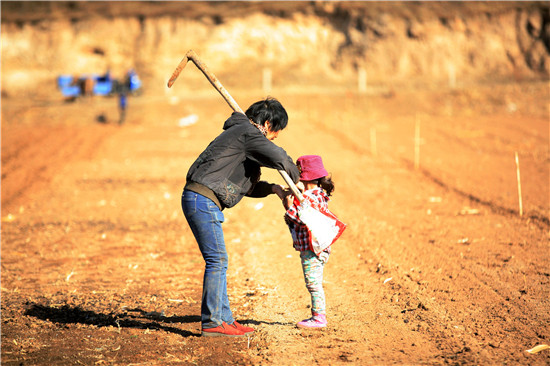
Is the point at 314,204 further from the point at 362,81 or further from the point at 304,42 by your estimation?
the point at 304,42

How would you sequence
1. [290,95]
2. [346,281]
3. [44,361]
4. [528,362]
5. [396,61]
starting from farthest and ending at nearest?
[396,61] < [290,95] < [346,281] < [44,361] < [528,362]

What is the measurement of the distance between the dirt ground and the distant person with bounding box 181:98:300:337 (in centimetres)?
63

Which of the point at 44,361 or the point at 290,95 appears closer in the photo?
the point at 44,361

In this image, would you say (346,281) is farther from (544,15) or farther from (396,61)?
(544,15)

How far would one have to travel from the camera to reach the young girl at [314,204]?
5.19m

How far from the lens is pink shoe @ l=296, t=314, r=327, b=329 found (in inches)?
219

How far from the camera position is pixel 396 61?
148ft

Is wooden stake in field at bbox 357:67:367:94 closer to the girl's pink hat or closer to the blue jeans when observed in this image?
the girl's pink hat

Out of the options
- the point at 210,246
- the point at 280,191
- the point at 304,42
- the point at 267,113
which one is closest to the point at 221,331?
the point at 210,246

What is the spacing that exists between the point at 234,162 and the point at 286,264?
3.39 metres

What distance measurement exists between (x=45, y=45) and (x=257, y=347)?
4544 centimetres

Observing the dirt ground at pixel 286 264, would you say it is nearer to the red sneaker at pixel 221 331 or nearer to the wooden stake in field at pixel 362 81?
the red sneaker at pixel 221 331


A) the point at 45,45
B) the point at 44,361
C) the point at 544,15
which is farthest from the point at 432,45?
the point at 44,361

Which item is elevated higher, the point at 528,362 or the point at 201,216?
the point at 201,216
